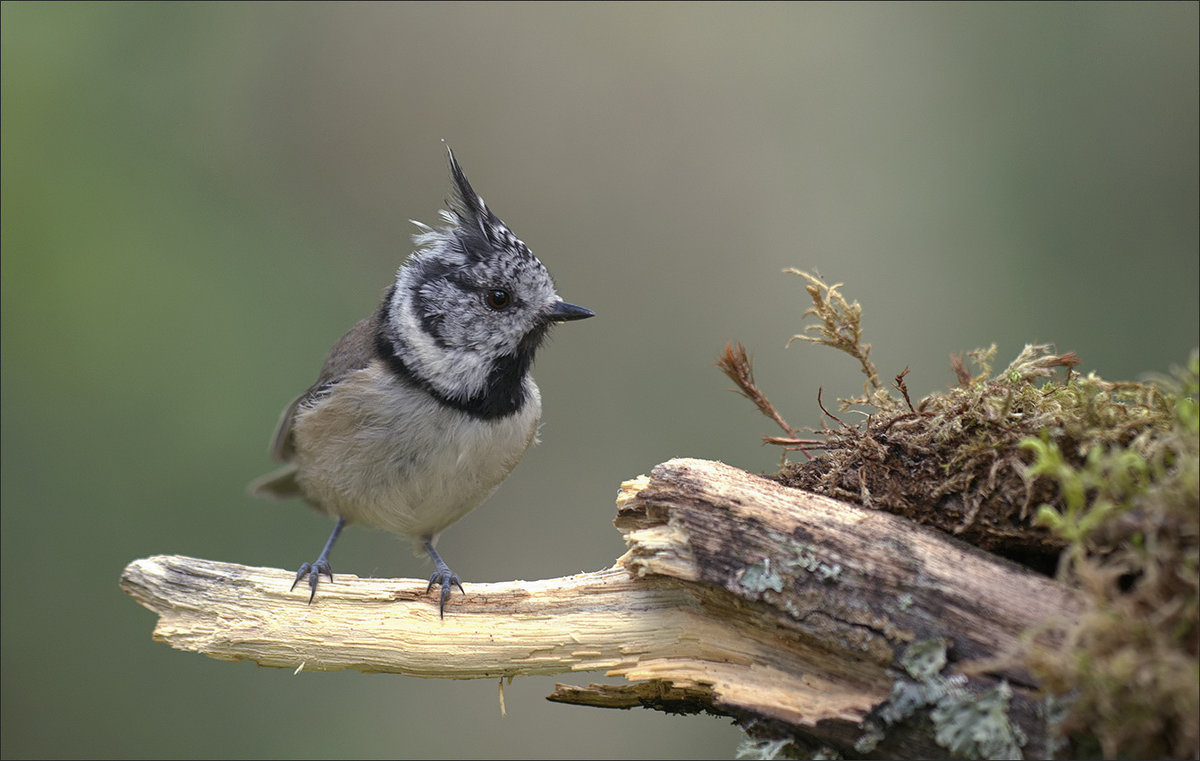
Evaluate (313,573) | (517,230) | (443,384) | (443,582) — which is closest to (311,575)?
(313,573)

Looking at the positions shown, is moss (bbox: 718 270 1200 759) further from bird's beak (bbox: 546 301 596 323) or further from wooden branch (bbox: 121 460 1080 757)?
bird's beak (bbox: 546 301 596 323)

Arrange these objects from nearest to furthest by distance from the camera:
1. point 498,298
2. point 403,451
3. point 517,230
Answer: point 403,451 → point 498,298 → point 517,230

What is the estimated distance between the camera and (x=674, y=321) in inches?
251

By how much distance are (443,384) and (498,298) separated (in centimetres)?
41

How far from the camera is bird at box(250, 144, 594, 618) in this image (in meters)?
3.71

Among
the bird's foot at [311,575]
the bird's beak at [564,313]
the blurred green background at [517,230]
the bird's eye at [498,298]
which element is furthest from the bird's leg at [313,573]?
the blurred green background at [517,230]

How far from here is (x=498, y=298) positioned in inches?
150

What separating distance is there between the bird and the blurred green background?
1.55m

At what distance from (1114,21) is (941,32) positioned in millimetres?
1063

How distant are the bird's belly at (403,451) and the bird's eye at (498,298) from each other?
1.49 ft

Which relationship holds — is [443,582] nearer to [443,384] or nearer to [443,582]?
[443,582]

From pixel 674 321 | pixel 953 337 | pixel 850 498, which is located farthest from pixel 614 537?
pixel 850 498

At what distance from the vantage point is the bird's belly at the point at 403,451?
12.1ft

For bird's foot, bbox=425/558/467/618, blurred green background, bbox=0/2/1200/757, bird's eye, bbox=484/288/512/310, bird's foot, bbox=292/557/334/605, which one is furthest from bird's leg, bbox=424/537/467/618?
blurred green background, bbox=0/2/1200/757
